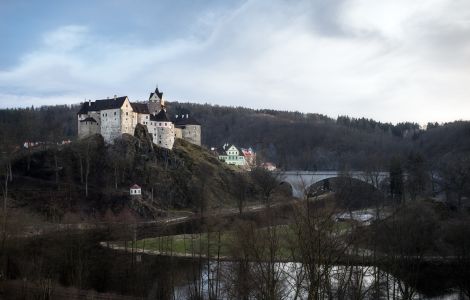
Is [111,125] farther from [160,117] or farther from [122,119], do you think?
[160,117]

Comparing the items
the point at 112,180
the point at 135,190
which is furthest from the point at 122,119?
the point at 135,190

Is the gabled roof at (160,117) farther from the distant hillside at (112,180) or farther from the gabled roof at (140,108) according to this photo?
the distant hillside at (112,180)

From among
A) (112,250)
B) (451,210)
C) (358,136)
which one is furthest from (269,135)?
(112,250)

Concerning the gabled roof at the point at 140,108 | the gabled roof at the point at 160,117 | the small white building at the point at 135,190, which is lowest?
the small white building at the point at 135,190

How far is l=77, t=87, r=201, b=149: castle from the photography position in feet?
234

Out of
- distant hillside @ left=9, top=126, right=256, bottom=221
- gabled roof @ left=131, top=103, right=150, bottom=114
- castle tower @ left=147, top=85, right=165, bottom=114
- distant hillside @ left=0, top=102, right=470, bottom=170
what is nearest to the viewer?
distant hillside @ left=9, top=126, right=256, bottom=221

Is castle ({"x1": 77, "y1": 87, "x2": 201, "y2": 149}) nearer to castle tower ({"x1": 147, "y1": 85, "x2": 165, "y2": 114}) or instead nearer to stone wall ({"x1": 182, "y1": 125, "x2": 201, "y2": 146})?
castle tower ({"x1": 147, "y1": 85, "x2": 165, "y2": 114})

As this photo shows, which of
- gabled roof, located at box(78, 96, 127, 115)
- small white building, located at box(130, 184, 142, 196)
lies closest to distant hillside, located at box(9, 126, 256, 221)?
small white building, located at box(130, 184, 142, 196)

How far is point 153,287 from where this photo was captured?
1062 inches

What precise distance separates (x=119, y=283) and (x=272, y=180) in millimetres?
45683

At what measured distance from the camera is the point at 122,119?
7131 centimetres

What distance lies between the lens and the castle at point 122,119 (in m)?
71.4

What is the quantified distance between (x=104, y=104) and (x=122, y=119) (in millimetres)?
4666

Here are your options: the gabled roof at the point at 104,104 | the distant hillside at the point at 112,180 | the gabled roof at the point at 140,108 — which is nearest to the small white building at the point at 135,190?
the distant hillside at the point at 112,180
